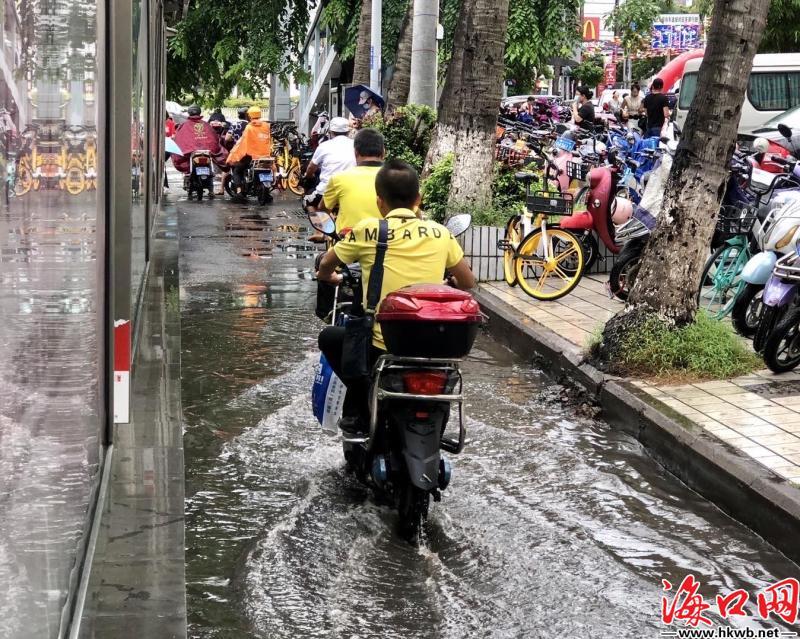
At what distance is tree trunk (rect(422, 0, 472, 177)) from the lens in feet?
43.5

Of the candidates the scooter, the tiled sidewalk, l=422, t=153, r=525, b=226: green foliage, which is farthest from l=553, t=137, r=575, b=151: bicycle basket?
the scooter

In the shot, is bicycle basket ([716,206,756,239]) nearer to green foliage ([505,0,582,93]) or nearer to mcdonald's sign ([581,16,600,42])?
green foliage ([505,0,582,93])

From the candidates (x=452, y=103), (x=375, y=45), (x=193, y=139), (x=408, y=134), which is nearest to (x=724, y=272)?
(x=452, y=103)

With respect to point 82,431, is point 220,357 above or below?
below

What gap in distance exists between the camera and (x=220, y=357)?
886 centimetres

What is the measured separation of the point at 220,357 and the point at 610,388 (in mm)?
2992

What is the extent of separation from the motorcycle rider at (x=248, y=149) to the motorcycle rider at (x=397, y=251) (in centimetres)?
1639

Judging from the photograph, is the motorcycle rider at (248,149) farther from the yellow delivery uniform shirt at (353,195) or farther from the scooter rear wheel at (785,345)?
the scooter rear wheel at (785,345)

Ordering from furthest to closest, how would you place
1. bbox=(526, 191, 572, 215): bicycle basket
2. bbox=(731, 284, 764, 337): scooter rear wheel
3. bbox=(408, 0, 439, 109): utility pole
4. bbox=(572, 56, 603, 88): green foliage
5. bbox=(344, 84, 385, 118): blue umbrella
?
bbox=(572, 56, 603, 88): green foliage < bbox=(344, 84, 385, 118): blue umbrella < bbox=(408, 0, 439, 109): utility pole < bbox=(526, 191, 572, 215): bicycle basket < bbox=(731, 284, 764, 337): scooter rear wheel

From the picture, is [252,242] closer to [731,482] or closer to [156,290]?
[156,290]

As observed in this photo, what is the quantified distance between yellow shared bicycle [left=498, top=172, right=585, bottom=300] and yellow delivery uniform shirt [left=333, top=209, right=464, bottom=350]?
5.45 metres

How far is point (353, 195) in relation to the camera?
718 cm

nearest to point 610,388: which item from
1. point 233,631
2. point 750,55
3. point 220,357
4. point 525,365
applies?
point 525,365

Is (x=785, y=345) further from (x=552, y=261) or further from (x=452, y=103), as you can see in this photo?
(x=452, y=103)
